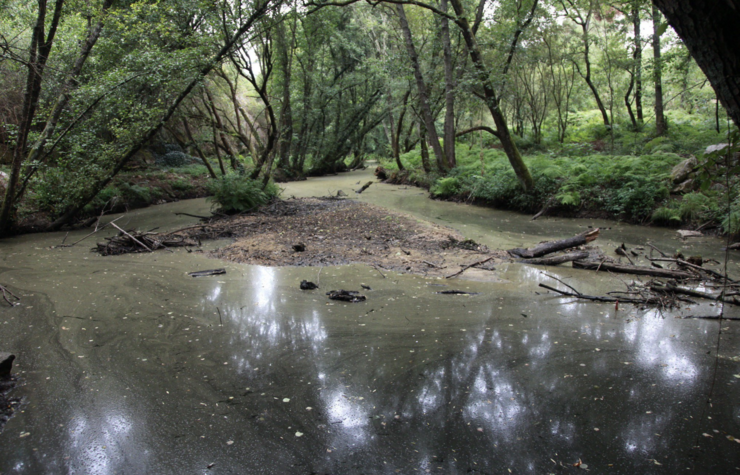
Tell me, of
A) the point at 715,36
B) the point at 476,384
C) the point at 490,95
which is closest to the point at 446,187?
the point at 490,95

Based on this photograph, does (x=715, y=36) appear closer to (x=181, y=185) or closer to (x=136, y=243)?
(x=136, y=243)

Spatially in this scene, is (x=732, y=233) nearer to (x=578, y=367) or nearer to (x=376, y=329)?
(x=578, y=367)

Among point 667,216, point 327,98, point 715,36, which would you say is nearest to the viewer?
point 715,36

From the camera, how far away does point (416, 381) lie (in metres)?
3.45

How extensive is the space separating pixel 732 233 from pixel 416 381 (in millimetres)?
7593

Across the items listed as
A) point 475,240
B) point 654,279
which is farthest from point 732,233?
point 475,240

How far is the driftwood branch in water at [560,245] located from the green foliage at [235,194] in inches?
312

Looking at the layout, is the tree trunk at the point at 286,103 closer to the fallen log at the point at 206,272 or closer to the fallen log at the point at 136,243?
the fallen log at the point at 136,243

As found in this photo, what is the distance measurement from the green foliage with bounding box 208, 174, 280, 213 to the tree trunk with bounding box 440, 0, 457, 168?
707 centimetres

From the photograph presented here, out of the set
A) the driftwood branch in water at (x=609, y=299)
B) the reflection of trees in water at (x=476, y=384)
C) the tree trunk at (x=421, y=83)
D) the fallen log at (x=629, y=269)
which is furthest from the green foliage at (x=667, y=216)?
the tree trunk at (x=421, y=83)

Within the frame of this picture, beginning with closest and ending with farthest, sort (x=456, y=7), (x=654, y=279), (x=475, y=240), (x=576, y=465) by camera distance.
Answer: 1. (x=576, y=465)
2. (x=654, y=279)
3. (x=475, y=240)
4. (x=456, y=7)

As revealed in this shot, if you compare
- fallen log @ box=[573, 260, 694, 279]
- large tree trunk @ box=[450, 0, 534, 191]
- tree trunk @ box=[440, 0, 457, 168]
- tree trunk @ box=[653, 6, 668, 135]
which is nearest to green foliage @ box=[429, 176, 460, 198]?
tree trunk @ box=[440, 0, 457, 168]

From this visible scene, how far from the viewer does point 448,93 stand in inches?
588

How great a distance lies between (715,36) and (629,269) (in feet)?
16.6
